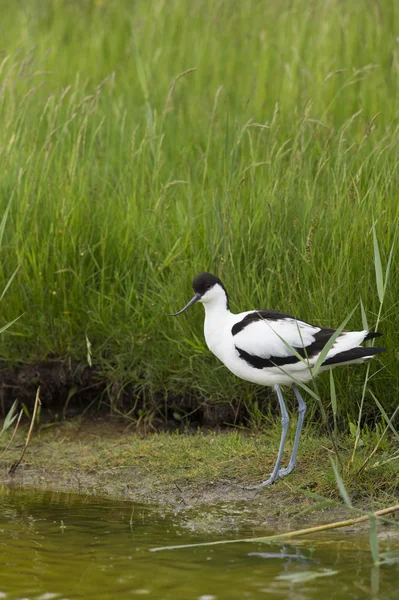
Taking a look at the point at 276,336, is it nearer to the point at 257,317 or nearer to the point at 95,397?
the point at 257,317

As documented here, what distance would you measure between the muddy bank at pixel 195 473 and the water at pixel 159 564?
0.27 m

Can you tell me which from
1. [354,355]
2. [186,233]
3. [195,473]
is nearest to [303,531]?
[354,355]

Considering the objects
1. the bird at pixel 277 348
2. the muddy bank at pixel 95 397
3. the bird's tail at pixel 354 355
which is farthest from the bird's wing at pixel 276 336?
the muddy bank at pixel 95 397

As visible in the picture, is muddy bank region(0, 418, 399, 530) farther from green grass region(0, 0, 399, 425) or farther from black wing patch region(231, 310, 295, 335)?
black wing patch region(231, 310, 295, 335)

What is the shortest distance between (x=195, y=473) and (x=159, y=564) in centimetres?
113

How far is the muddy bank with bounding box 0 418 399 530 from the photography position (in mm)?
4301

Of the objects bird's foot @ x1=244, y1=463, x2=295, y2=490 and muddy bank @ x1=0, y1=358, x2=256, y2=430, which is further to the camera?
muddy bank @ x1=0, y1=358, x2=256, y2=430

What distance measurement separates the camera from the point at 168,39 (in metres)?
8.89

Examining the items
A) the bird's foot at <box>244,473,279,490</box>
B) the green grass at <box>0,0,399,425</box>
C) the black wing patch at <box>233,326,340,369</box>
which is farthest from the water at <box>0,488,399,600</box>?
the green grass at <box>0,0,399,425</box>

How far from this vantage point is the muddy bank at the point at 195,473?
4.30 meters

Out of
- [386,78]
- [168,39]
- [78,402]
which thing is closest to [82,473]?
[78,402]

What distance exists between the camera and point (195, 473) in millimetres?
4781

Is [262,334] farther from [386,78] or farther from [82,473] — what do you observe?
[386,78]

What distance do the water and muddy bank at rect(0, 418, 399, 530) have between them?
267mm
